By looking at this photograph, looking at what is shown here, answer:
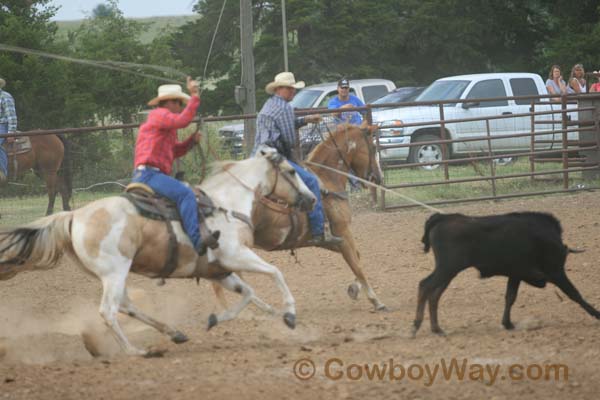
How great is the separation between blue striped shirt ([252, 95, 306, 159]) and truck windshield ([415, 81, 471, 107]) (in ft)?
31.9

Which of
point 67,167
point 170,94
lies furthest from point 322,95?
point 170,94

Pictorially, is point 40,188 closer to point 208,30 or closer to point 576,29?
point 208,30

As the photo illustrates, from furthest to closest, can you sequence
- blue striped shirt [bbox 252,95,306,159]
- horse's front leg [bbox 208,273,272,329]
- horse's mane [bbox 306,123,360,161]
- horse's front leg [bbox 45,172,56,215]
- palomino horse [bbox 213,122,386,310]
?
horse's front leg [bbox 45,172,56,215]
horse's mane [bbox 306,123,360,161]
blue striped shirt [bbox 252,95,306,159]
palomino horse [bbox 213,122,386,310]
horse's front leg [bbox 208,273,272,329]

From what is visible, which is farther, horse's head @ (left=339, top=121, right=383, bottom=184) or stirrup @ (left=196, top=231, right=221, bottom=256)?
horse's head @ (left=339, top=121, right=383, bottom=184)

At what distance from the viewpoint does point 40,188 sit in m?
14.5

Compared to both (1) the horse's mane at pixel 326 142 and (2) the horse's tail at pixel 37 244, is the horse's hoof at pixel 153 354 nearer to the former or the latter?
(2) the horse's tail at pixel 37 244

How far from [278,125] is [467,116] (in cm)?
919

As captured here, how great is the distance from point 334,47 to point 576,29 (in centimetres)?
693

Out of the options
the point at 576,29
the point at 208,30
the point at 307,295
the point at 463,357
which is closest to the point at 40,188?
the point at 307,295

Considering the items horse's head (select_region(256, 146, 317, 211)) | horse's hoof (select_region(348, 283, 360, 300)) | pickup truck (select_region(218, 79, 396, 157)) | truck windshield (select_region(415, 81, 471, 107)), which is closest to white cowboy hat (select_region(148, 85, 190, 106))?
horse's head (select_region(256, 146, 317, 211))

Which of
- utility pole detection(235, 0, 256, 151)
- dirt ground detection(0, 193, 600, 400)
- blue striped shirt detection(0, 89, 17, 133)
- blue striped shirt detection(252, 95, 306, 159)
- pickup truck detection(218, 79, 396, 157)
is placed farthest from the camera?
pickup truck detection(218, 79, 396, 157)

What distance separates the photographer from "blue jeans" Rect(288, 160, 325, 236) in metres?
8.89

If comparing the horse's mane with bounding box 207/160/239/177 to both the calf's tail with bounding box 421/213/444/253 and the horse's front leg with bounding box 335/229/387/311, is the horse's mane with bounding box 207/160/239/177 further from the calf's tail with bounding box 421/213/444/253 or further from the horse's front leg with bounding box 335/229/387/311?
the calf's tail with bounding box 421/213/444/253

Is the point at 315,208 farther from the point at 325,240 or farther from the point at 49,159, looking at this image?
the point at 49,159
